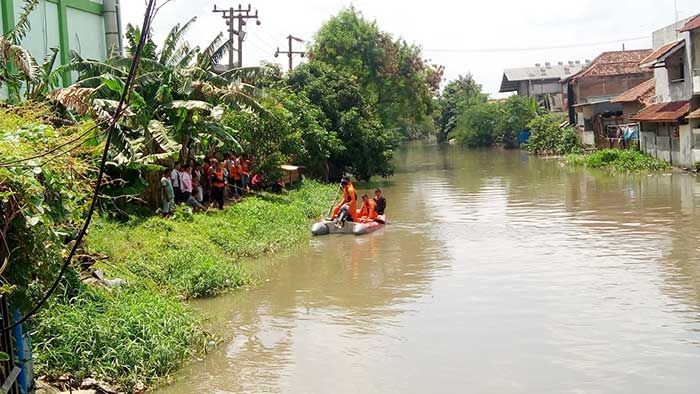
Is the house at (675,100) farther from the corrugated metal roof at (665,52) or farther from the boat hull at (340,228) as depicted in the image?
the boat hull at (340,228)

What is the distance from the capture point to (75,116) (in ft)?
53.9

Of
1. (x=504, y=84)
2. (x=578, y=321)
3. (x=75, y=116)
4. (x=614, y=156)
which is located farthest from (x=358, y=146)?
(x=504, y=84)

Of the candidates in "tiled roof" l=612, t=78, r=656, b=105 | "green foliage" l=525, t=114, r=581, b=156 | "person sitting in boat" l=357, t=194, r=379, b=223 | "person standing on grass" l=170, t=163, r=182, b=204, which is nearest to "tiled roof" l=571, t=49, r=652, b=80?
"green foliage" l=525, t=114, r=581, b=156

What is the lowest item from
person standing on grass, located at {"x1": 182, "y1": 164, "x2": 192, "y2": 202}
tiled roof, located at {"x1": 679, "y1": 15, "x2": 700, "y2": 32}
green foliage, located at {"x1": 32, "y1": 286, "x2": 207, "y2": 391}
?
green foliage, located at {"x1": 32, "y1": 286, "x2": 207, "y2": 391}

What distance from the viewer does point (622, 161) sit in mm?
36438

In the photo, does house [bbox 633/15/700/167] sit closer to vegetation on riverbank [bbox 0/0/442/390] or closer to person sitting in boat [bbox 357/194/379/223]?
vegetation on riverbank [bbox 0/0/442/390]

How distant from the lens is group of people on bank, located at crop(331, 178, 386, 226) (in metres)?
19.9

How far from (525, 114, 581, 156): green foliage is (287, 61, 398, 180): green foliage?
18665mm

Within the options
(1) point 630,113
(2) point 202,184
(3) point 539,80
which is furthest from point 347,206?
(3) point 539,80

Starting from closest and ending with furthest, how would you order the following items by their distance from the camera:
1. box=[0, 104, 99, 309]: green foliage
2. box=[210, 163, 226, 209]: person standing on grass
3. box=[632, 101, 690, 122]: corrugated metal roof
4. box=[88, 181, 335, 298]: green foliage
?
box=[0, 104, 99, 309]: green foliage, box=[88, 181, 335, 298]: green foliage, box=[210, 163, 226, 209]: person standing on grass, box=[632, 101, 690, 122]: corrugated metal roof

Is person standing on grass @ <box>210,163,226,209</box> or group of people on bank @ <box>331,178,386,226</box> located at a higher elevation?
person standing on grass @ <box>210,163,226,209</box>

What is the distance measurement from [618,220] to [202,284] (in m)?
12.0

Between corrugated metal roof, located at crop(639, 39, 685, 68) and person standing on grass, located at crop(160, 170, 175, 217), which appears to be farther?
corrugated metal roof, located at crop(639, 39, 685, 68)

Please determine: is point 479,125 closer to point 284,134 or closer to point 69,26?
point 284,134
